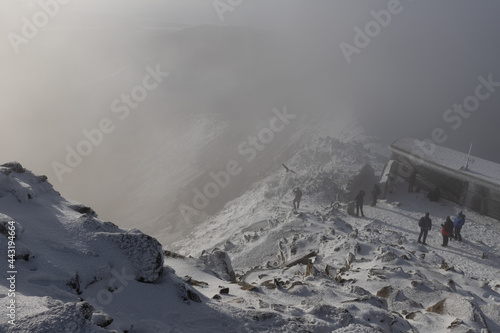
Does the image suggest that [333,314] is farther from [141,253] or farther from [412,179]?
[412,179]

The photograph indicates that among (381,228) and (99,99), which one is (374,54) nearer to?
(99,99)

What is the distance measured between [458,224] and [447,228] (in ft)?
2.55

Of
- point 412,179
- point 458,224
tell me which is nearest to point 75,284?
point 458,224

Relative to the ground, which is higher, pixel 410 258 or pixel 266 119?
pixel 266 119

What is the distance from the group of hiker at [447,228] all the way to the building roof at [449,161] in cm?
312

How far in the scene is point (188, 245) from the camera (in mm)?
17406

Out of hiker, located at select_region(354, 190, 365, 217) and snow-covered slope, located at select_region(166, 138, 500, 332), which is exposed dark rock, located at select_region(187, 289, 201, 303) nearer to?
snow-covered slope, located at select_region(166, 138, 500, 332)

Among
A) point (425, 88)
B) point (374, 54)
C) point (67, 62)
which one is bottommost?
point (67, 62)

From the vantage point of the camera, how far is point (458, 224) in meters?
14.0

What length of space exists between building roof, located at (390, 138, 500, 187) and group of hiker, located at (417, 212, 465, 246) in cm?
312

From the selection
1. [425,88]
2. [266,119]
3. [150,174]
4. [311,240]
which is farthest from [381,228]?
[425,88]

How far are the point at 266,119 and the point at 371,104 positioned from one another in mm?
9918

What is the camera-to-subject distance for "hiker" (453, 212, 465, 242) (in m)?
13.9

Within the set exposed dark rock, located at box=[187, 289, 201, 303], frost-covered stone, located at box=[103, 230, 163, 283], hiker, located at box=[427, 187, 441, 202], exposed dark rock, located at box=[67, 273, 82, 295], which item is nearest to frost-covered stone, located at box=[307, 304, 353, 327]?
exposed dark rock, located at box=[187, 289, 201, 303]
